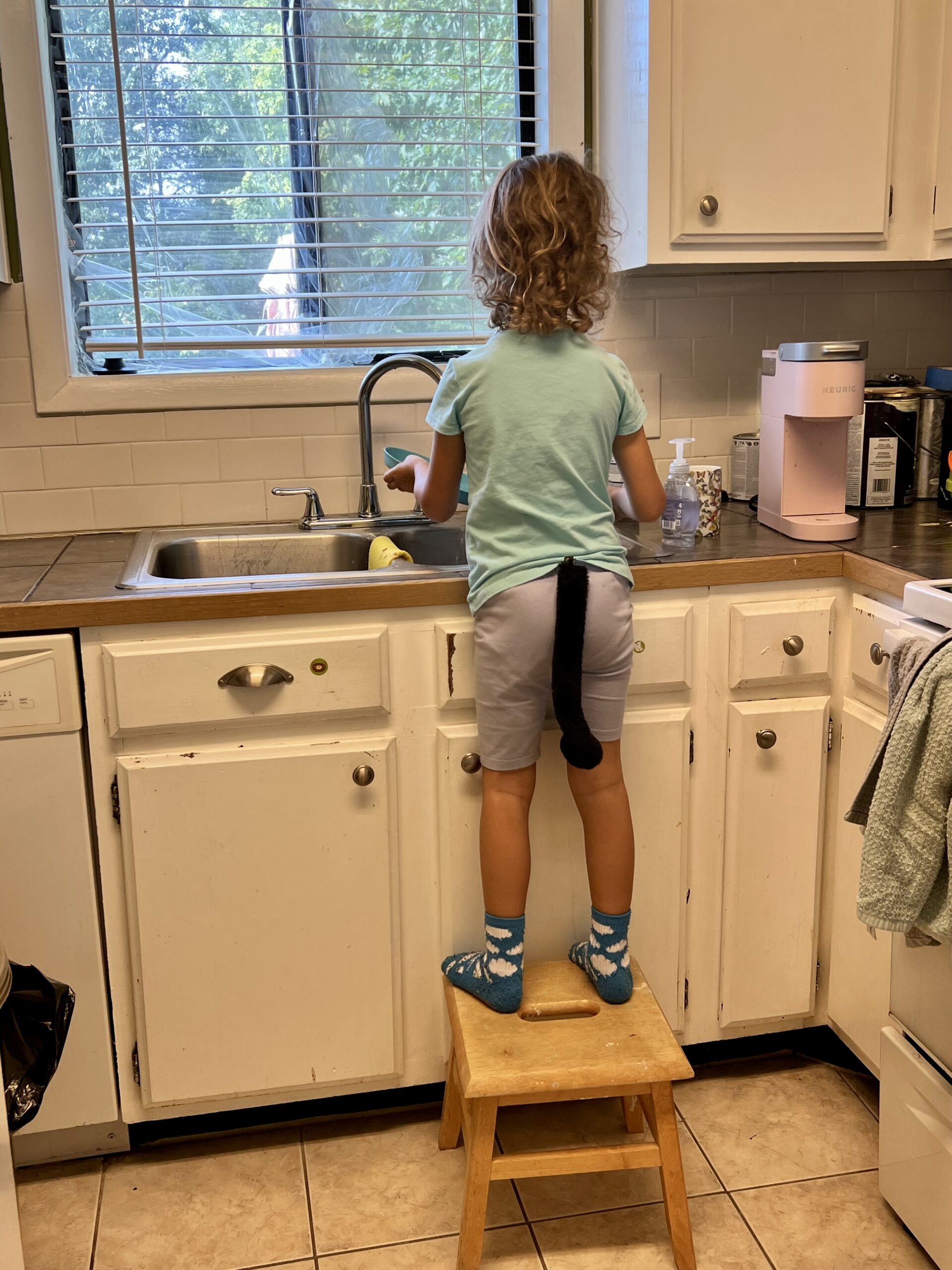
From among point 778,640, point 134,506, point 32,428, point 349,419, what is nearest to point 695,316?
point 349,419

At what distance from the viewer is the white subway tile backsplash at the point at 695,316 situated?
236 cm

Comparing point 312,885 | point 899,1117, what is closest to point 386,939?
point 312,885

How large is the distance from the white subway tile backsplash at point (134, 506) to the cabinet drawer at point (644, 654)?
750mm

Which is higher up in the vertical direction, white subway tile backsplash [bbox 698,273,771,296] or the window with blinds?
the window with blinds

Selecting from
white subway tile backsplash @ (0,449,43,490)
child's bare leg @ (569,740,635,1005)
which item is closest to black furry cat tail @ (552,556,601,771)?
child's bare leg @ (569,740,635,1005)

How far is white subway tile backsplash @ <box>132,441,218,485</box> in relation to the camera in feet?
7.27

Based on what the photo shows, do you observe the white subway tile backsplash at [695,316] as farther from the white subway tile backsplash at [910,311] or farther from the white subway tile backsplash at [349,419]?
the white subway tile backsplash at [910,311]

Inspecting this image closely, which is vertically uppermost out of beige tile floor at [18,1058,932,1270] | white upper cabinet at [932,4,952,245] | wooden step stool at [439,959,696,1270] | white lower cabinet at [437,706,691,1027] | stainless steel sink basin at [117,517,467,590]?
white upper cabinet at [932,4,952,245]

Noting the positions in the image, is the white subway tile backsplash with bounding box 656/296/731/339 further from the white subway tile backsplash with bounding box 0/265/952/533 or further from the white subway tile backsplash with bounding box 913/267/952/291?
the white subway tile backsplash with bounding box 913/267/952/291

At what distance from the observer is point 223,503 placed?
88.8 inches

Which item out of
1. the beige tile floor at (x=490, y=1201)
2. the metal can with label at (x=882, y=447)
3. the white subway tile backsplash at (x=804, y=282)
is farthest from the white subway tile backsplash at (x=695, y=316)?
the beige tile floor at (x=490, y=1201)

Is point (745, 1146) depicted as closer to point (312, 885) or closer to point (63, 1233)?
point (312, 885)

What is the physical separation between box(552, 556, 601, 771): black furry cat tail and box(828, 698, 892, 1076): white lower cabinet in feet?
1.56

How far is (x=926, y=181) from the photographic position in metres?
2.13
